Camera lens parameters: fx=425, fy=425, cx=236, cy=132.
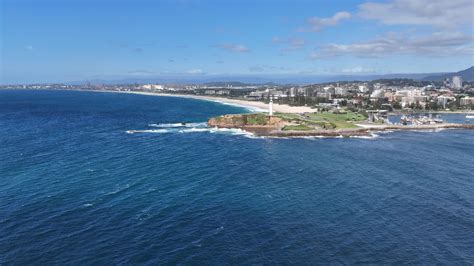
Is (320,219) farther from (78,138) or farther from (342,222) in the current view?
(78,138)

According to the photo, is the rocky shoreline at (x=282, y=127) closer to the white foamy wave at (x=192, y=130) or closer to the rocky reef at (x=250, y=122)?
the rocky reef at (x=250, y=122)

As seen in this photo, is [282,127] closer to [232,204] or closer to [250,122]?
[250,122]

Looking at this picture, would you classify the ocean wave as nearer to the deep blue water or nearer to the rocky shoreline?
Result: the rocky shoreline

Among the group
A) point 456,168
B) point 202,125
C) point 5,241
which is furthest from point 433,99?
point 5,241

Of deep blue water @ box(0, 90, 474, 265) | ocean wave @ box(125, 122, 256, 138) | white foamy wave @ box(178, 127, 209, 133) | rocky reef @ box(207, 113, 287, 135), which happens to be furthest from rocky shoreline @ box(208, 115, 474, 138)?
deep blue water @ box(0, 90, 474, 265)

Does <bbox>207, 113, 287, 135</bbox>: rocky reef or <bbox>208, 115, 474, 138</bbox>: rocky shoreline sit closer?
<bbox>208, 115, 474, 138</bbox>: rocky shoreline

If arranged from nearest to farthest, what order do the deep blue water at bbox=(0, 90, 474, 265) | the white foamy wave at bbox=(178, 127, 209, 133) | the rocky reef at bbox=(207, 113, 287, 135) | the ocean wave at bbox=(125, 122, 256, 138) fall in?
the deep blue water at bbox=(0, 90, 474, 265) < the ocean wave at bbox=(125, 122, 256, 138) < the white foamy wave at bbox=(178, 127, 209, 133) < the rocky reef at bbox=(207, 113, 287, 135)

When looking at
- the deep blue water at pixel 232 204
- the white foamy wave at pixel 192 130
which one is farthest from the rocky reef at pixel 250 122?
the deep blue water at pixel 232 204

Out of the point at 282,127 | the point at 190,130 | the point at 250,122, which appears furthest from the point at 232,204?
the point at 250,122
